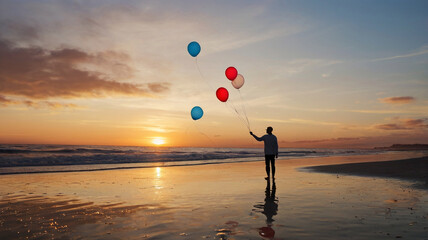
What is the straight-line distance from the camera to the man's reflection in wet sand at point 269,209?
204 inches

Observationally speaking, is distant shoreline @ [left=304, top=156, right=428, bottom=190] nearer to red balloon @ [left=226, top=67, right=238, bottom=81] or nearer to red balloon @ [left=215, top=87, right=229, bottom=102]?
red balloon @ [left=215, top=87, right=229, bottom=102]

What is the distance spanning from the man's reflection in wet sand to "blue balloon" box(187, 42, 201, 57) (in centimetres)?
780

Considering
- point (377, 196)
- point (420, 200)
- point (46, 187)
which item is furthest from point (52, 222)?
point (420, 200)

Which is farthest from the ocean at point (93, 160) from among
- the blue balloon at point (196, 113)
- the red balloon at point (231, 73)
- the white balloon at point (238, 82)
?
the red balloon at point (231, 73)

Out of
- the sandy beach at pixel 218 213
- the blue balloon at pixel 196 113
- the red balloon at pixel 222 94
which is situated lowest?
the sandy beach at pixel 218 213

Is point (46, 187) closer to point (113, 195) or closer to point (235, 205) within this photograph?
point (113, 195)

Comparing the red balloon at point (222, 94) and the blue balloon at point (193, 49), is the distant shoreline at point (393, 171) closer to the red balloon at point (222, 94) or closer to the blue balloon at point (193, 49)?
the red balloon at point (222, 94)

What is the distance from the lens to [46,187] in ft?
38.5

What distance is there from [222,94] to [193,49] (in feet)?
8.61

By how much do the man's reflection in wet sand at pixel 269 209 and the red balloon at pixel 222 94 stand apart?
5803 millimetres

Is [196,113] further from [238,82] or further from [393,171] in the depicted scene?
[393,171]

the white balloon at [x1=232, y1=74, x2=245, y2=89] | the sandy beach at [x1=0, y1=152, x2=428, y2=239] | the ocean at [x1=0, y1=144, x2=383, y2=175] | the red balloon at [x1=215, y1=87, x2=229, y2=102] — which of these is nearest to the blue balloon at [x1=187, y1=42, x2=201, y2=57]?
the red balloon at [x1=215, y1=87, x2=229, y2=102]

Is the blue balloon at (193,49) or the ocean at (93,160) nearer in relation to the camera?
the blue balloon at (193,49)

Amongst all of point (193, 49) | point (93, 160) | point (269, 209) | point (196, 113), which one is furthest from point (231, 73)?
point (93, 160)
